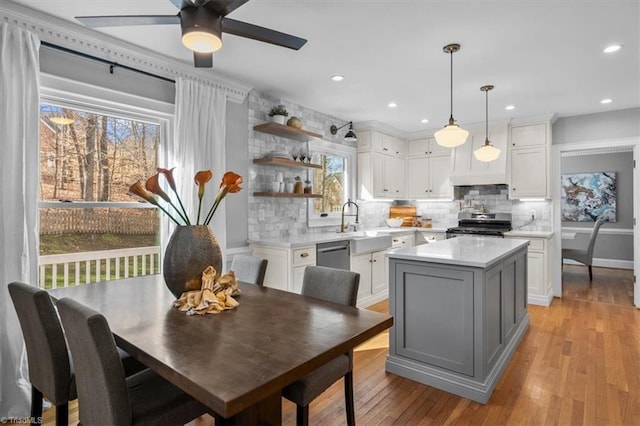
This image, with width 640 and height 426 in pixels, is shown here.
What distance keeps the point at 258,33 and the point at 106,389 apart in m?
1.76

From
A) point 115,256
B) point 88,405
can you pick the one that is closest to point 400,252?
point 88,405

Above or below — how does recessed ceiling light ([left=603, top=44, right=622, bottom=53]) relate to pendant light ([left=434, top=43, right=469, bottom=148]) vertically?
above

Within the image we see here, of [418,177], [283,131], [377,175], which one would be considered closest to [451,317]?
[283,131]

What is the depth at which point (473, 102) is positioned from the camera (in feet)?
14.3

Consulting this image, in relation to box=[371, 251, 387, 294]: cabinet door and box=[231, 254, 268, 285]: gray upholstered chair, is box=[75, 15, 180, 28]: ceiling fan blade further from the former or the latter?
box=[371, 251, 387, 294]: cabinet door

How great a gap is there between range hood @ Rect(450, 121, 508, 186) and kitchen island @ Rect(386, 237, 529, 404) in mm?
2586

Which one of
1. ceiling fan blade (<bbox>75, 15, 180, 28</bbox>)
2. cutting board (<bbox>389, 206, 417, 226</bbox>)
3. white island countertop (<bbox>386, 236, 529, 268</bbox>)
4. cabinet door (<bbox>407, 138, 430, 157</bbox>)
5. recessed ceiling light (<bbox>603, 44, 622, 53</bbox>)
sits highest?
recessed ceiling light (<bbox>603, 44, 622, 53</bbox>)

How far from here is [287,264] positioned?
351 cm

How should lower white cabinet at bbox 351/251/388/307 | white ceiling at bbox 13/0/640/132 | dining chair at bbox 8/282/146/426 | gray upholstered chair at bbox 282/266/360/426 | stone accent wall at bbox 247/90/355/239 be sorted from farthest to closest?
lower white cabinet at bbox 351/251/388/307
stone accent wall at bbox 247/90/355/239
white ceiling at bbox 13/0/640/132
gray upholstered chair at bbox 282/266/360/426
dining chair at bbox 8/282/146/426

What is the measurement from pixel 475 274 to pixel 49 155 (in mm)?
3151

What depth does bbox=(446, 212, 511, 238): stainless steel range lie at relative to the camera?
5.06 metres

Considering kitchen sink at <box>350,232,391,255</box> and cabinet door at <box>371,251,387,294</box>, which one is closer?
kitchen sink at <box>350,232,391,255</box>

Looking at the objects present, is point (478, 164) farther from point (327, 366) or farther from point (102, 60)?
point (102, 60)

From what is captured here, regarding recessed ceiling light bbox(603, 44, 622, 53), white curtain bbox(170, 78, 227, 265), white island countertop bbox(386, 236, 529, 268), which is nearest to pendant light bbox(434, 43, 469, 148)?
white island countertop bbox(386, 236, 529, 268)
